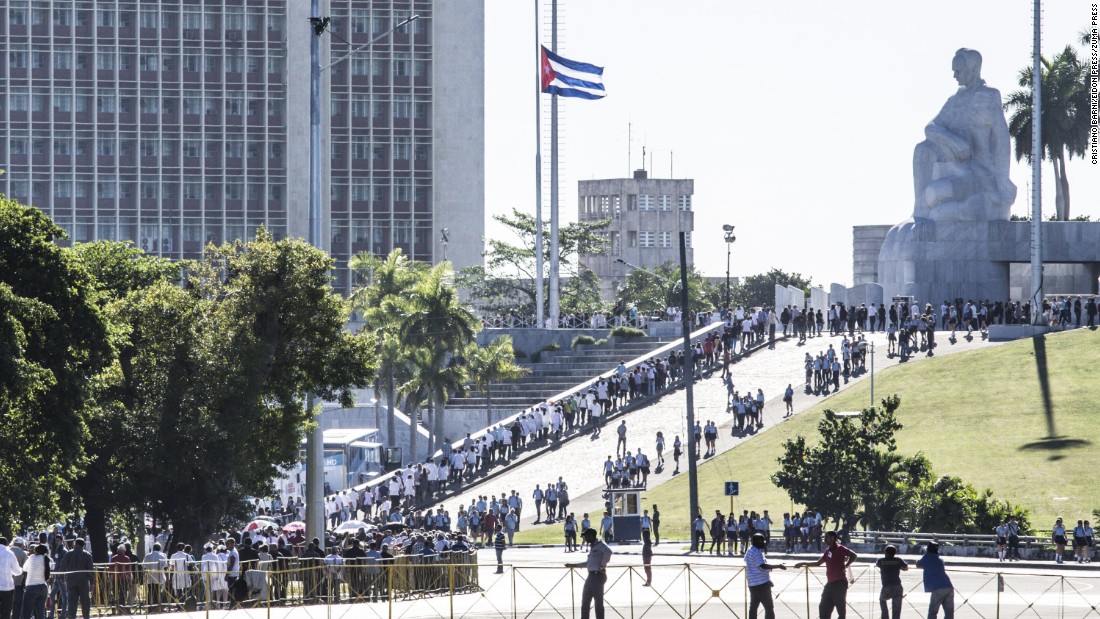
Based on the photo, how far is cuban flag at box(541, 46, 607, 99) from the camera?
71562mm

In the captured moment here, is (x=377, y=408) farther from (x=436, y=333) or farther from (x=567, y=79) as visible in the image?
(x=567, y=79)

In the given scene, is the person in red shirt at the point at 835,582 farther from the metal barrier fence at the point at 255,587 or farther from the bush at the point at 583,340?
the bush at the point at 583,340

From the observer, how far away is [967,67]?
75375mm

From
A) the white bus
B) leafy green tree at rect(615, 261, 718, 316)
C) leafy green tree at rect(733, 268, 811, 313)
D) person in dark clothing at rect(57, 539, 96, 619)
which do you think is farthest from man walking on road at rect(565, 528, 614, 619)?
leafy green tree at rect(733, 268, 811, 313)

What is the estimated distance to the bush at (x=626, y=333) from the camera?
245 feet

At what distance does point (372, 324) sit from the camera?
2712 inches

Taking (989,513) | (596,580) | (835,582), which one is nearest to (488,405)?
(989,513)

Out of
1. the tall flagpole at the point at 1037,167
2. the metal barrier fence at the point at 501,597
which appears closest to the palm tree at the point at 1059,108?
the tall flagpole at the point at 1037,167

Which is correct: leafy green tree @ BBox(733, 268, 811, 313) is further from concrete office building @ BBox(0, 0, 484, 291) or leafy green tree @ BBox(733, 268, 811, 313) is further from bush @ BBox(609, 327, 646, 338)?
bush @ BBox(609, 327, 646, 338)

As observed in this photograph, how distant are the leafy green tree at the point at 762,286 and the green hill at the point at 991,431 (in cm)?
8207

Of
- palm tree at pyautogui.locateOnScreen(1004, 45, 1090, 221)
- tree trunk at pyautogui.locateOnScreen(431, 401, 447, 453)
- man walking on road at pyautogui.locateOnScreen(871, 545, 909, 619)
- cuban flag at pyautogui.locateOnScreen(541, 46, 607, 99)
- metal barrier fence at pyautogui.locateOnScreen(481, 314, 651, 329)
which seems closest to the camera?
man walking on road at pyautogui.locateOnScreen(871, 545, 909, 619)

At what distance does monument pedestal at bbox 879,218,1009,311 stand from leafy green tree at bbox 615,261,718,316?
4464cm

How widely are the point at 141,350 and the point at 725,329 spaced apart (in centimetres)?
3607

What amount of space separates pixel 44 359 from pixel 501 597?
851cm
